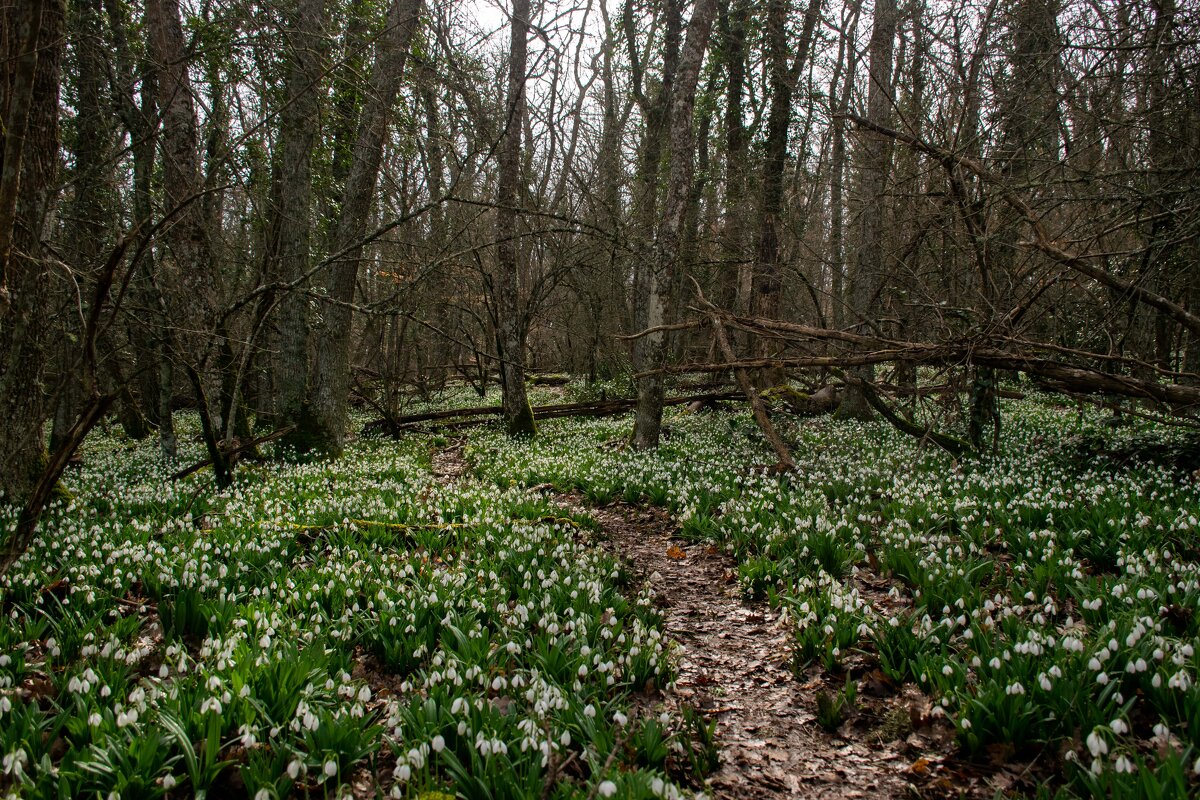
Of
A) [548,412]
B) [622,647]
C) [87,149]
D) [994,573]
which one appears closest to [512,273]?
[548,412]

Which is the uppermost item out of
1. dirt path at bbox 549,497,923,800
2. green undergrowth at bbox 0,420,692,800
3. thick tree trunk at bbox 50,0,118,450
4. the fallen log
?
thick tree trunk at bbox 50,0,118,450

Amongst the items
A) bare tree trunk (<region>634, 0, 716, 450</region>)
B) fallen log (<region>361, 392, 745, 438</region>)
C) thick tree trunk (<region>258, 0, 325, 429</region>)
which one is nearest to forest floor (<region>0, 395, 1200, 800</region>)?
bare tree trunk (<region>634, 0, 716, 450</region>)

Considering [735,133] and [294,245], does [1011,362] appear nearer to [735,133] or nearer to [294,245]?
[294,245]

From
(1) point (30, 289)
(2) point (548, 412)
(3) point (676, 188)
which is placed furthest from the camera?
(2) point (548, 412)

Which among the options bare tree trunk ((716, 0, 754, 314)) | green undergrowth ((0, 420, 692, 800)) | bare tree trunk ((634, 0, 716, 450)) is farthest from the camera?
bare tree trunk ((716, 0, 754, 314))

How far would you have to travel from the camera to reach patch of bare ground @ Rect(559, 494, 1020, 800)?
2.66m

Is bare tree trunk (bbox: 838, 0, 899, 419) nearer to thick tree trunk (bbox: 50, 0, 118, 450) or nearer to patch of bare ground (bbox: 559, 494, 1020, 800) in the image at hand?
patch of bare ground (bbox: 559, 494, 1020, 800)

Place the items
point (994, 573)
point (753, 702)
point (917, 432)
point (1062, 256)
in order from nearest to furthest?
1. point (753, 702)
2. point (994, 573)
3. point (1062, 256)
4. point (917, 432)

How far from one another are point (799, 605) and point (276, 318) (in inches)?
465

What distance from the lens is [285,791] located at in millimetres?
2355

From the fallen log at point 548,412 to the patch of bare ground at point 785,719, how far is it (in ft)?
32.8

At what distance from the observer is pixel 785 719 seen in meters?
3.21

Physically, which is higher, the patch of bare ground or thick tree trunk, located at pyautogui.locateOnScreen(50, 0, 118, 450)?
thick tree trunk, located at pyautogui.locateOnScreen(50, 0, 118, 450)

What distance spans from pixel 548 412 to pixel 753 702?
1214 cm
